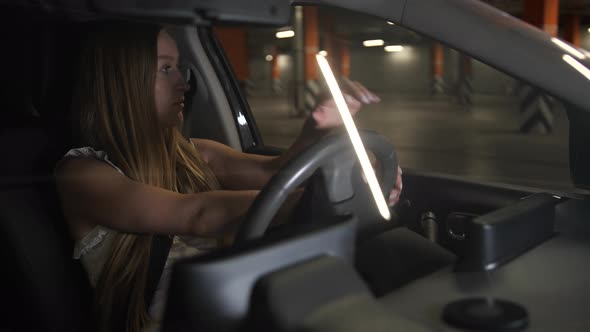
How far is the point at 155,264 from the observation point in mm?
1334

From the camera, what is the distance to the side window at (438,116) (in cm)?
417

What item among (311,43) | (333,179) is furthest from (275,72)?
(333,179)

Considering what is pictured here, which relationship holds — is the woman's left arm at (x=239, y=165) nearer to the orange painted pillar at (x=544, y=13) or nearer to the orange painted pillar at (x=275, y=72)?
the orange painted pillar at (x=544, y=13)

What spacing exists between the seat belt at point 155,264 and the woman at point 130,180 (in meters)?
0.01

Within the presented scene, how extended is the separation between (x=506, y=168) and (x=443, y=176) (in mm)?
4885

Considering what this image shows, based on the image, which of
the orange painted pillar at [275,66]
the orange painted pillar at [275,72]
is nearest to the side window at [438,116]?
the orange painted pillar at [275,72]

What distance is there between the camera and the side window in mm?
4168

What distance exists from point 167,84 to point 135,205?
297 mm

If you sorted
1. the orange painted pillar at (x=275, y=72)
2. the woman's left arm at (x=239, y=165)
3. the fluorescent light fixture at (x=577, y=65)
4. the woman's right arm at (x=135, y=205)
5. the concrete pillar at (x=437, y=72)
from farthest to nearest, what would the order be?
the orange painted pillar at (x=275, y=72)
the concrete pillar at (x=437, y=72)
the woman's left arm at (x=239, y=165)
the woman's right arm at (x=135, y=205)
the fluorescent light fixture at (x=577, y=65)

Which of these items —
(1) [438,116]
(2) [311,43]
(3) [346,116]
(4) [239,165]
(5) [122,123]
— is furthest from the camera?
(2) [311,43]

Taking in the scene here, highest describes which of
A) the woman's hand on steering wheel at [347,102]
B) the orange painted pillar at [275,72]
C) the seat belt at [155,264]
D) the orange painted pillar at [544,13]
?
the orange painted pillar at [544,13]

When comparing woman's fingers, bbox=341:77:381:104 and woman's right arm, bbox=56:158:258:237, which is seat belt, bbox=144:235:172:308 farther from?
woman's fingers, bbox=341:77:381:104

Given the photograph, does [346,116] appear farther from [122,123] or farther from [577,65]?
[122,123]

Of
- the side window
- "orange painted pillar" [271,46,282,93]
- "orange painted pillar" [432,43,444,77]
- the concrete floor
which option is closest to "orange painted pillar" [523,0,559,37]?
the side window
